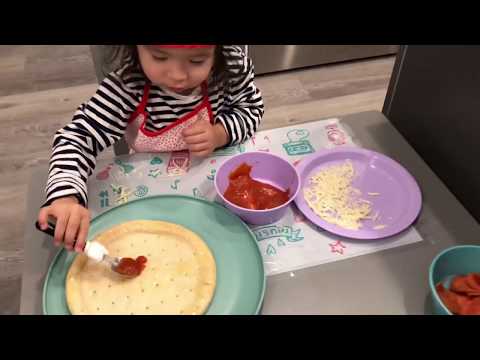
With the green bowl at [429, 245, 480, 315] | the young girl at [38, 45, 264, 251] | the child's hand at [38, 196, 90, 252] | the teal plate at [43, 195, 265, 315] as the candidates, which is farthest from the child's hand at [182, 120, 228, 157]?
the green bowl at [429, 245, 480, 315]

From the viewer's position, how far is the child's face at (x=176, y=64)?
685 mm

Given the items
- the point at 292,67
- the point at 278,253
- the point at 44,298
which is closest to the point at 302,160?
the point at 278,253

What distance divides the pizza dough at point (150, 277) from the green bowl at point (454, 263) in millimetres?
322

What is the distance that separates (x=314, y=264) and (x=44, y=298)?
1.28 ft

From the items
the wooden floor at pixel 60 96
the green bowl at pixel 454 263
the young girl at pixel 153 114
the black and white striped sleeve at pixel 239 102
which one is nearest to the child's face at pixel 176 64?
the young girl at pixel 153 114

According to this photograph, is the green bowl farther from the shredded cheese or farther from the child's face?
the child's face

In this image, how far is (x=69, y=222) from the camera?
65 cm

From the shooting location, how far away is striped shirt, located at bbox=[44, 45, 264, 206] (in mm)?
741

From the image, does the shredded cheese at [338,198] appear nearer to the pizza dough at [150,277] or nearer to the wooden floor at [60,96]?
the pizza dough at [150,277]

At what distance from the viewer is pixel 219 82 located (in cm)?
87

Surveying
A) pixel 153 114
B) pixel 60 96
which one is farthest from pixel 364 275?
pixel 60 96

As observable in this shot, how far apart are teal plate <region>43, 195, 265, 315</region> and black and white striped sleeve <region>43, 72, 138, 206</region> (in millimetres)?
90

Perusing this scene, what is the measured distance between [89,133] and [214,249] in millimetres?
321
